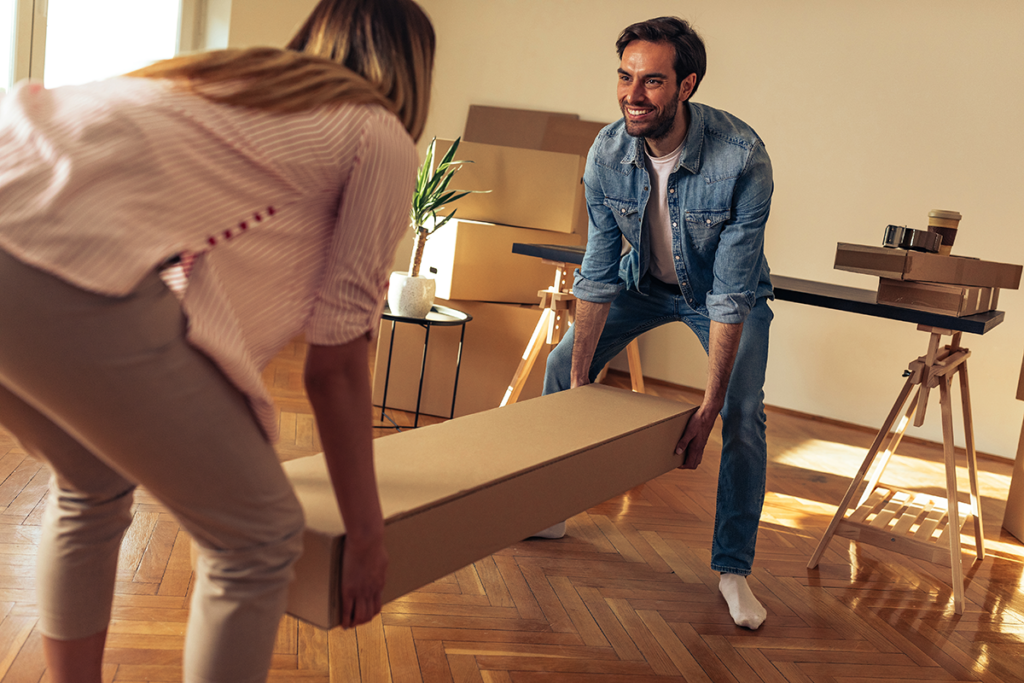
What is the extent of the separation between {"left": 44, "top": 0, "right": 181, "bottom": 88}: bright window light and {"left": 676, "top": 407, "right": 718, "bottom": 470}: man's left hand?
10.2 feet

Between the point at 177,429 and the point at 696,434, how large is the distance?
1418mm

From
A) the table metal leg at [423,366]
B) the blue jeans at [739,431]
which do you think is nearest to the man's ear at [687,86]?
the blue jeans at [739,431]

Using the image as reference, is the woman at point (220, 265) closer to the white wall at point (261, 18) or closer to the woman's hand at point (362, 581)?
the woman's hand at point (362, 581)

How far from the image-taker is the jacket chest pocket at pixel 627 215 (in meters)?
2.13

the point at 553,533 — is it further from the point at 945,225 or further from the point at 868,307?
the point at 945,225

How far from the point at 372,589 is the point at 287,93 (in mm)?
597

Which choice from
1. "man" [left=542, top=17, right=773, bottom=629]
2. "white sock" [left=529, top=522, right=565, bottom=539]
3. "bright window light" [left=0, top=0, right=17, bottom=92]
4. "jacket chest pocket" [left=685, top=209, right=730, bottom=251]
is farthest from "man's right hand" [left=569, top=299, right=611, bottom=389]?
"bright window light" [left=0, top=0, right=17, bottom=92]

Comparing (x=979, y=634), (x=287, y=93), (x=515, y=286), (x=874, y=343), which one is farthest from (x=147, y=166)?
(x=874, y=343)

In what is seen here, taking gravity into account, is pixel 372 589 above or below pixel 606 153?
below

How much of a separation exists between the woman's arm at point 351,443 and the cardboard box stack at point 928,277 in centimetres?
172

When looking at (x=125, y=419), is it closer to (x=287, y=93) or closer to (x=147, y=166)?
(x=147, y=166)

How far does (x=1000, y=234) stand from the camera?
4.06 m

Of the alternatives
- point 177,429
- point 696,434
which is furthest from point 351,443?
point 696,434

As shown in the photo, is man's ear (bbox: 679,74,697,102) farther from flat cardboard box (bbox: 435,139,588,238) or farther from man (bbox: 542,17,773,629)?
flat cardboard box (bbox: 435,139,588,238)
